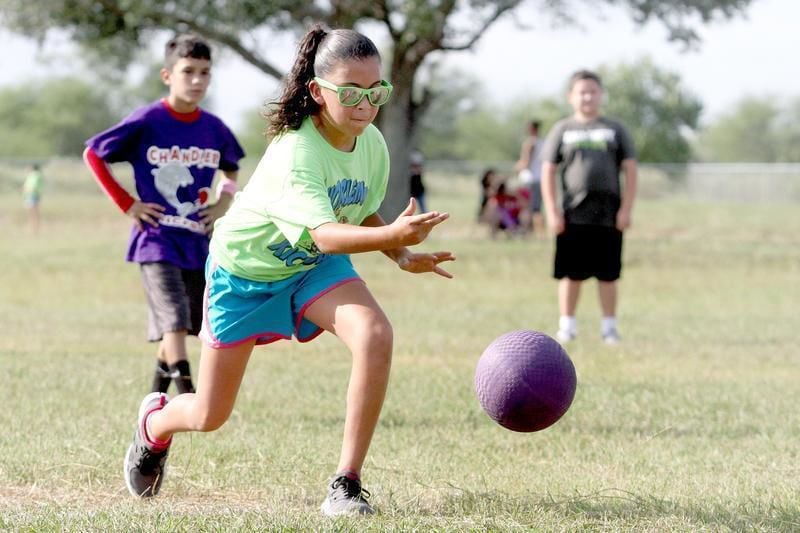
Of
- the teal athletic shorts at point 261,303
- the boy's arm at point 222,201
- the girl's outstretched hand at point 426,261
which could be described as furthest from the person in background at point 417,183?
the girl's outstretched hand at point 426,261

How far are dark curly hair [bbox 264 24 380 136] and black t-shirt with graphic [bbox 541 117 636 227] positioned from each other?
613cm

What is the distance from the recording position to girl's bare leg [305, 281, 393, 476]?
15.6ft

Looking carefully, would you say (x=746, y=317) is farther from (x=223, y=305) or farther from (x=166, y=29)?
(x=166, y=29)

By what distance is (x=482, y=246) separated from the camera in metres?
22.8

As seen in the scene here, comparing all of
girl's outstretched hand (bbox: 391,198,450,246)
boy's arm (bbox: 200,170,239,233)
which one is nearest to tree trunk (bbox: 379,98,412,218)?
boy's arm (bbox: 200,170,239,233)

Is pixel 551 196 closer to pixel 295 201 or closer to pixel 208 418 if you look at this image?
pixel 208 418

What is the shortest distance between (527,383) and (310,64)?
154 cm

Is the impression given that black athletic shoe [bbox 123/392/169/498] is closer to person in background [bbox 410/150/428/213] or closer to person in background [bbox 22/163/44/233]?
person in background [bbox 410/150/428/213]

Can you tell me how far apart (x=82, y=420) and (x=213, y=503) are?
2.12m

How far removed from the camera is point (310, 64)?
4914 mm

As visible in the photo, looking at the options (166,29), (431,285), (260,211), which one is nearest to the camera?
(260,211)

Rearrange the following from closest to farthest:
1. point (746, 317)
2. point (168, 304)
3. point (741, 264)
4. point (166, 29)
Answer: point (168, 304)
point (746, 317)
point (741, 264)
point (166, 29)

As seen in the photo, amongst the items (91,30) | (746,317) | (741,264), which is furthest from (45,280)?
(741,264)

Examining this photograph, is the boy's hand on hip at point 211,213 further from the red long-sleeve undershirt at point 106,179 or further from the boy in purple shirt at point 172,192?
the red long-sleeve undershirt at point 106,179
